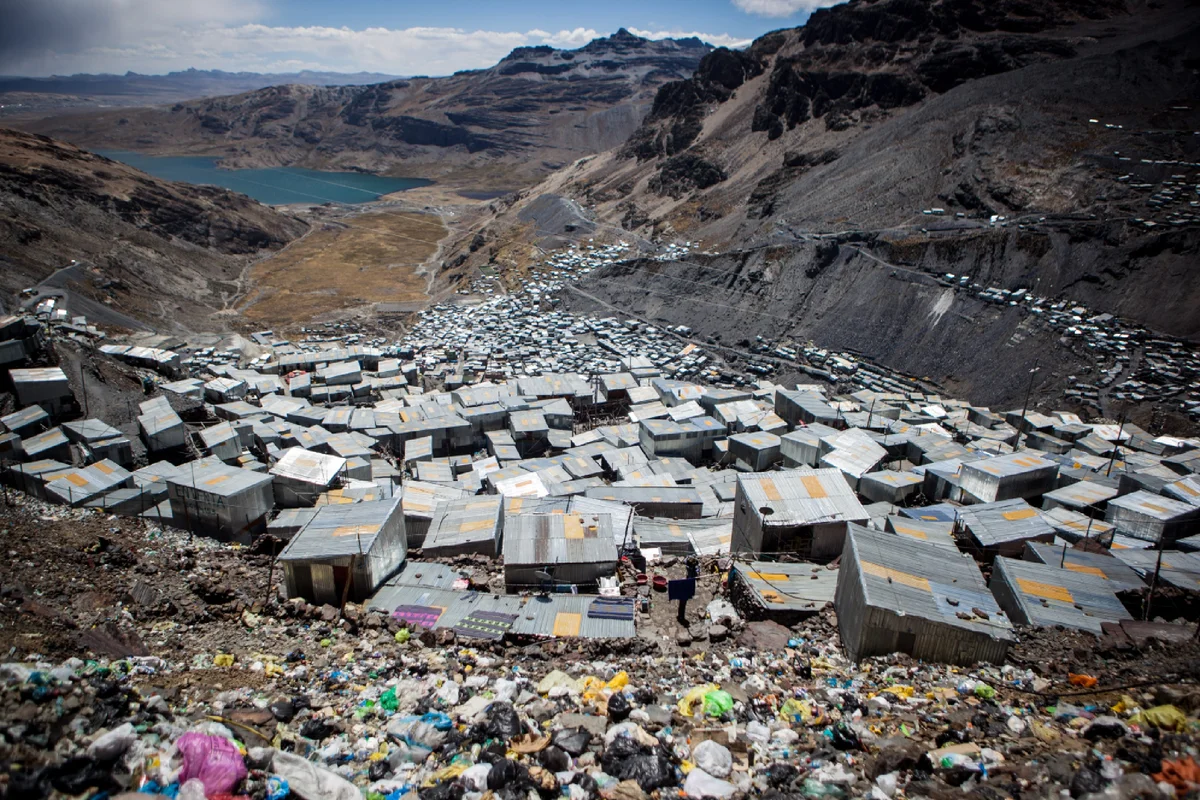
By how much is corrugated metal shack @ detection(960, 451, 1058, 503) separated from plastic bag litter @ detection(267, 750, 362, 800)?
2186cm

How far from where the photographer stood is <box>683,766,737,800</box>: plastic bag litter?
299 inches

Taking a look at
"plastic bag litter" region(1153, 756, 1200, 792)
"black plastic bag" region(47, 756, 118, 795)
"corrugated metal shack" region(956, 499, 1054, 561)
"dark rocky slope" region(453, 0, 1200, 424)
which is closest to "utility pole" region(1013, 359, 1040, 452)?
"dark rocky slope" region(453, 0, 1200, 424)

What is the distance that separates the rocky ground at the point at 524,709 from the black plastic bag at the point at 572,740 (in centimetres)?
3

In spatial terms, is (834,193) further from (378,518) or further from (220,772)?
(220,772)

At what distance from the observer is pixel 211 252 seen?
75812 millimetres

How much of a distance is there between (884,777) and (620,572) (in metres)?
8.71

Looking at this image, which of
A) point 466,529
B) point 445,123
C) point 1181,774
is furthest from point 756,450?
point 445,123

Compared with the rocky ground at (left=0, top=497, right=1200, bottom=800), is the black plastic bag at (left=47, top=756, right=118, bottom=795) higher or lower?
higher

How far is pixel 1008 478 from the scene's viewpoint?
868 inches

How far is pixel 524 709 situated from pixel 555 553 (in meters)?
5.77

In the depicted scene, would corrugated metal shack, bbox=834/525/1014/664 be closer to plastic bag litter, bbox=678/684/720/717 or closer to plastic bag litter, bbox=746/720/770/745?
plastic bag litter, bbox=678/684/720/717

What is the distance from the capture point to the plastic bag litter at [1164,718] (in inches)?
307

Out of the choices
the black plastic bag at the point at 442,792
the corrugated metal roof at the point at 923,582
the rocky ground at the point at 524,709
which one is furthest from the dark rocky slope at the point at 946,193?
the black plastic bag at the point at 442,792

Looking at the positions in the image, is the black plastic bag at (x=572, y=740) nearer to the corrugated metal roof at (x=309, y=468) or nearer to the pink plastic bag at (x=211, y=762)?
the pink plastic bag at (x=211, y=762)
